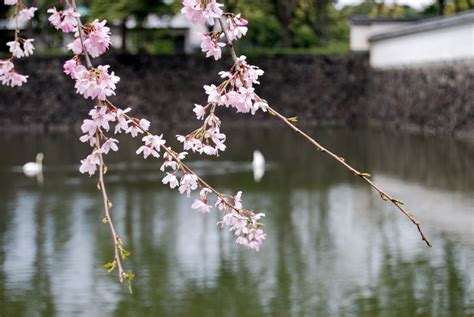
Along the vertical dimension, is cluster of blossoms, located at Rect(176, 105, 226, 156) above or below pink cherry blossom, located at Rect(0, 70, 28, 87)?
below

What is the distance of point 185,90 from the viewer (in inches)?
985

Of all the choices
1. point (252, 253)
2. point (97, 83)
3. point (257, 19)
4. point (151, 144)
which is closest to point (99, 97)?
point (97, 83)

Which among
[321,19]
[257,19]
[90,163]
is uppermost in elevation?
[257,19]

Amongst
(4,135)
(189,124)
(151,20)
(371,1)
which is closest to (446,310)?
(4,135)

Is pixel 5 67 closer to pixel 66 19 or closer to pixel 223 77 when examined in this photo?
pixel 66 19

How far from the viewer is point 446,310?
5.99 m

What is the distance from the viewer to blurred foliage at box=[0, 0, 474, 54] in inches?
985

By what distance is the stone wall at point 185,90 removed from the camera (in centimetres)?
2459

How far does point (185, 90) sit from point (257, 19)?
8.68 metres

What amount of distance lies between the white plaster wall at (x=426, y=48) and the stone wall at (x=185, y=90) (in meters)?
0.58

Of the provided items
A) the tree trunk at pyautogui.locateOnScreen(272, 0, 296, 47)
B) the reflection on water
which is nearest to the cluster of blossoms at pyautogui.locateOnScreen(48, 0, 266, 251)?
the reflection on water

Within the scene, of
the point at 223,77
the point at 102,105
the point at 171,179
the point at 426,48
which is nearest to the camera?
the point at 223,77

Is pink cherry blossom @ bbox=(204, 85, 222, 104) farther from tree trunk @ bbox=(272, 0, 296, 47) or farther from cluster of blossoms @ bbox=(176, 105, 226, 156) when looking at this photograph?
tree trunk @ bbox=(272, 0, 296, 47)

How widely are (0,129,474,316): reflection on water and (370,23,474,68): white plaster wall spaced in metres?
4.29
